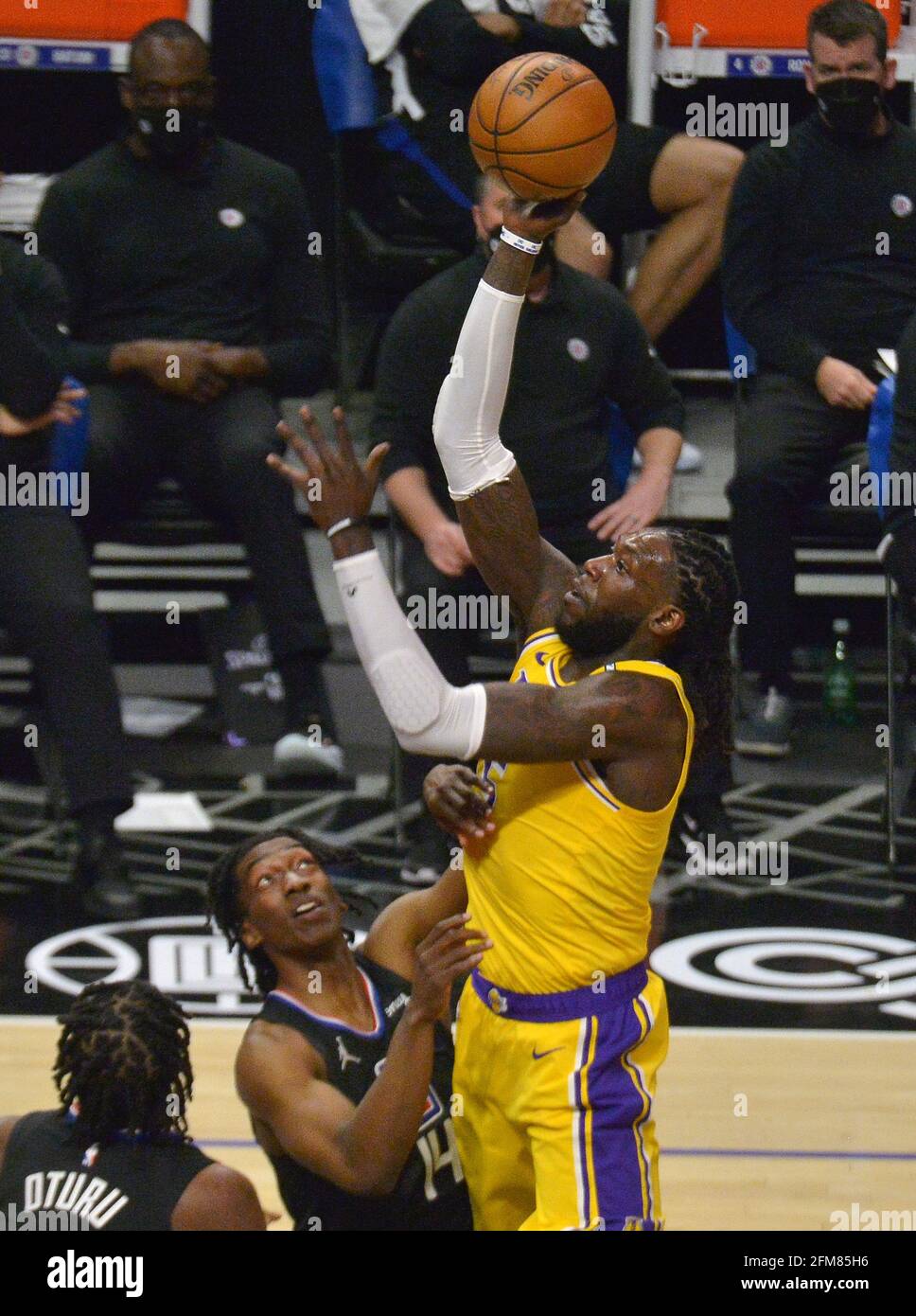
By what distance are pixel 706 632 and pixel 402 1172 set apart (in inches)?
39.3

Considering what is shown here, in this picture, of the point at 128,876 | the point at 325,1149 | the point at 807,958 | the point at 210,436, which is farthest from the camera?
the point at 210,436

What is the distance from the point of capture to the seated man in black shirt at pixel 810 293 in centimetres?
625

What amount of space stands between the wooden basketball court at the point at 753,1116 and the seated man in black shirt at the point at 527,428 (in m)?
1.17

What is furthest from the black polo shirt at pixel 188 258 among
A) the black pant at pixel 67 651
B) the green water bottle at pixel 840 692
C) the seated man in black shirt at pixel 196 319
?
the green water bottle at pixel 840 692

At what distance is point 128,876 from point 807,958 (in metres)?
1.82

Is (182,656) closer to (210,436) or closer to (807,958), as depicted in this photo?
(210,436)

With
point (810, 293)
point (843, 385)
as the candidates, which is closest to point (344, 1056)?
point (843, 385)

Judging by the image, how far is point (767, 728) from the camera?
652 cm

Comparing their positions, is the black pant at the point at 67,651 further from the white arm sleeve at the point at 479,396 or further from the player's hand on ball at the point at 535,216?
the player's hand on ball at the point at 535,216

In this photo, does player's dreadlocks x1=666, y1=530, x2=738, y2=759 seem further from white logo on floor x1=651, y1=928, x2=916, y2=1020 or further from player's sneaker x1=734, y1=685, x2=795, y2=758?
player's sneaker x1=734, y1=685, x2=795, y2=758

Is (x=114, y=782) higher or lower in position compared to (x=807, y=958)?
higher

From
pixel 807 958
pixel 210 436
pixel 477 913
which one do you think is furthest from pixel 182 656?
pixel 477 913

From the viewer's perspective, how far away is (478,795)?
3.35 meters

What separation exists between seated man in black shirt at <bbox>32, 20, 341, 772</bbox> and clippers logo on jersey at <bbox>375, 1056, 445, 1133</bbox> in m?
2.79
